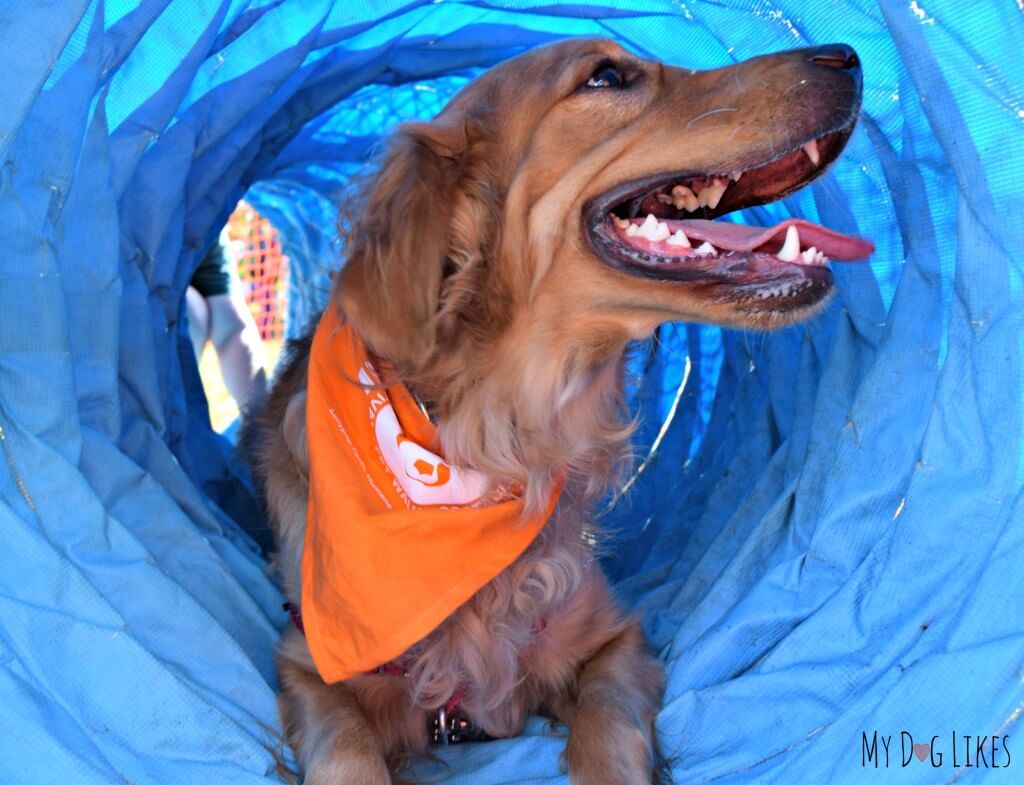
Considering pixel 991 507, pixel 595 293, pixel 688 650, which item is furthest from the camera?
pixel 688 650

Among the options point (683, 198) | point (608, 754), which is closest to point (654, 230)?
point (683, 198)

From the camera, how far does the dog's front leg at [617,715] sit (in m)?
2.53

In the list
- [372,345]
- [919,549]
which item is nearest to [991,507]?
[919,549]

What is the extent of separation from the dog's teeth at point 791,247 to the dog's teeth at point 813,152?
Result: 0.79 ft

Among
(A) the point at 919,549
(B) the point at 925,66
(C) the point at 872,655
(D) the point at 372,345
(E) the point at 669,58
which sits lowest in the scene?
(C) the point at 872,655

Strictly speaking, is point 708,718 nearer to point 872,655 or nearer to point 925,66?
point 872,655

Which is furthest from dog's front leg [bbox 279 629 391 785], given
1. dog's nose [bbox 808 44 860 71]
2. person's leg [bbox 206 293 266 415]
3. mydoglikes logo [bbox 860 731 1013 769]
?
person's leg [bbox 206 293 266 415]

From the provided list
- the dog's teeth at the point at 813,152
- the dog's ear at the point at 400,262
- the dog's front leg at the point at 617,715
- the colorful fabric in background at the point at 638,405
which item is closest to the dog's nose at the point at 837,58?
the colorful fabric in background at the point at 638,405

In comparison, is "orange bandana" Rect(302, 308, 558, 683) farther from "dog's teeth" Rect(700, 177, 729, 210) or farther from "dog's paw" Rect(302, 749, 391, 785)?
"dog's teeth" Rect(700, 177, 729, 210)

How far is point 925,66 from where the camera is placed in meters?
2.37

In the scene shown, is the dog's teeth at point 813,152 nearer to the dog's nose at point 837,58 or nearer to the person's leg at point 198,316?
the dog's nose at point 837,58

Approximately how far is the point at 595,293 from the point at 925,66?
2.95 ft

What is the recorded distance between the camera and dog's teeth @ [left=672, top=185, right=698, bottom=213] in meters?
2.83

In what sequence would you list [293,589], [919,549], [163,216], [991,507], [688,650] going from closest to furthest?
[991,507], [919,549], [688,650], [293,589], [163,216]
